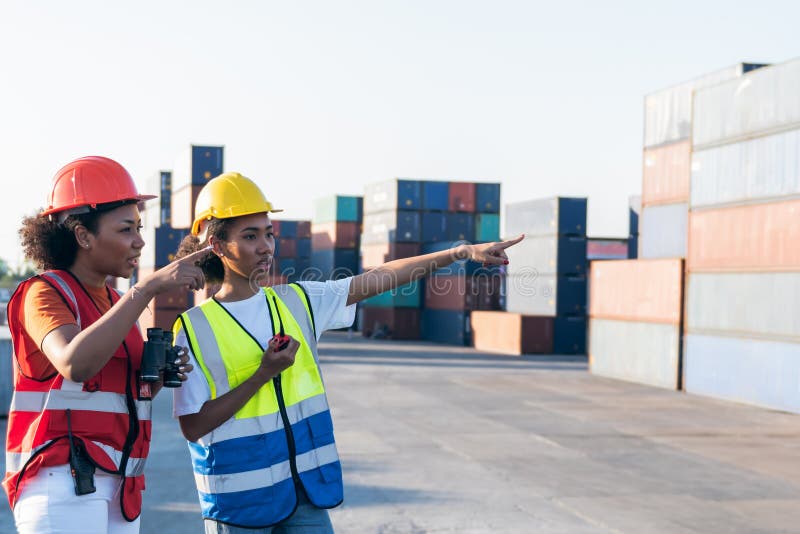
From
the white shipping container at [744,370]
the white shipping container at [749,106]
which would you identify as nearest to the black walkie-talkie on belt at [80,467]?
the white shipping container at [744,370]

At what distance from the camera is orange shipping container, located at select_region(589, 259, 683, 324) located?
65.9ft

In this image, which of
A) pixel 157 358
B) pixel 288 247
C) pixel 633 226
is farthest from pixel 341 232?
pixel 157 358

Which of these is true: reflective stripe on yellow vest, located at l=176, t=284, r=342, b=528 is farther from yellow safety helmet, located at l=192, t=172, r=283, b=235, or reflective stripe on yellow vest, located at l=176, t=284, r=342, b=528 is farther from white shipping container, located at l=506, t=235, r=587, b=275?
white shipping container, located at l=506, t=235, r=587, b=275

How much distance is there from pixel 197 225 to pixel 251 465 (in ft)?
3.30

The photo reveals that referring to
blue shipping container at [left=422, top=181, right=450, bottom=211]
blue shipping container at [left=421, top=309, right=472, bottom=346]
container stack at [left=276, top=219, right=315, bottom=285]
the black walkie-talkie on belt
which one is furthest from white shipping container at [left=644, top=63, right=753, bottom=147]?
container stack at [left=276, top=219, right=315, bottom=285]

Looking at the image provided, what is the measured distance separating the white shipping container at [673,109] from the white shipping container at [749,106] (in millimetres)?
3467

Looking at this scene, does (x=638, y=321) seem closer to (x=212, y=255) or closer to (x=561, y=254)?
(x=561, y=254)

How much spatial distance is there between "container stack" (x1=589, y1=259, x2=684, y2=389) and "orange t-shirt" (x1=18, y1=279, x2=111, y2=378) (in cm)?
1843

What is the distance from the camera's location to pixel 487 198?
39.2m

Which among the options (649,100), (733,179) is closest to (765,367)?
(733,179)

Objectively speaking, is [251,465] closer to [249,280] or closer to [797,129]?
[249,280]

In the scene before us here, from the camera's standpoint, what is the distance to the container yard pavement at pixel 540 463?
7.82 meters

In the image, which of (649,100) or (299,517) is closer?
(299,517)

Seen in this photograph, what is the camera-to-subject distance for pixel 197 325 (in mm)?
3238
